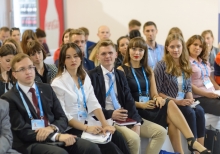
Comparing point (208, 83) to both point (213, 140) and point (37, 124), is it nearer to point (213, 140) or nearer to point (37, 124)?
point (213, 140)

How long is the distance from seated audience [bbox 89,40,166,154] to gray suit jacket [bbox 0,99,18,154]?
1.08 metres

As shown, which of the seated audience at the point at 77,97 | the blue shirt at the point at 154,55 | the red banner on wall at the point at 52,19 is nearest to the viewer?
the seated audience at the point at 77,97

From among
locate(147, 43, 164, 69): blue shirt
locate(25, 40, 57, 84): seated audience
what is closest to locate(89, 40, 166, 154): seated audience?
locate(25, 40, 57, 84): seated audience

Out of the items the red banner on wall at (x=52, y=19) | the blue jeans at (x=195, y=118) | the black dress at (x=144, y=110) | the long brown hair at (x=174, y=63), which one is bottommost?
the blue jeans at (x=195, y=118)

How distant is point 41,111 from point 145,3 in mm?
5312

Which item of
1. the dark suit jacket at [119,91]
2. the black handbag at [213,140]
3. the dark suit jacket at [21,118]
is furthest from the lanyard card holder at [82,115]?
the black handbag at [213,140]

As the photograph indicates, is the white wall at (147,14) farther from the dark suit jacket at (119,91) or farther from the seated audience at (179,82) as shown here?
the dark suit jacket at (119,91)

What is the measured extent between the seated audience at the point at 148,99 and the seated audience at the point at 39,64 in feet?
2.43

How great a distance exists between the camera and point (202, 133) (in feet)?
13.8

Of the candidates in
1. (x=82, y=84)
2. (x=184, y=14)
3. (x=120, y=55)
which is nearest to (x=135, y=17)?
(x=184, y=14)

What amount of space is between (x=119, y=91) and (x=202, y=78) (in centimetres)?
150

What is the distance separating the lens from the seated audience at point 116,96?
3.64m

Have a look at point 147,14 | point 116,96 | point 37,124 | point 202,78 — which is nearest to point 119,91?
point 116,96

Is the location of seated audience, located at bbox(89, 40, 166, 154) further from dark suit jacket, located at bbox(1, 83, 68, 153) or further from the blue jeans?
dark suit jacket, located at bbox(1, 83, 68, 153)
